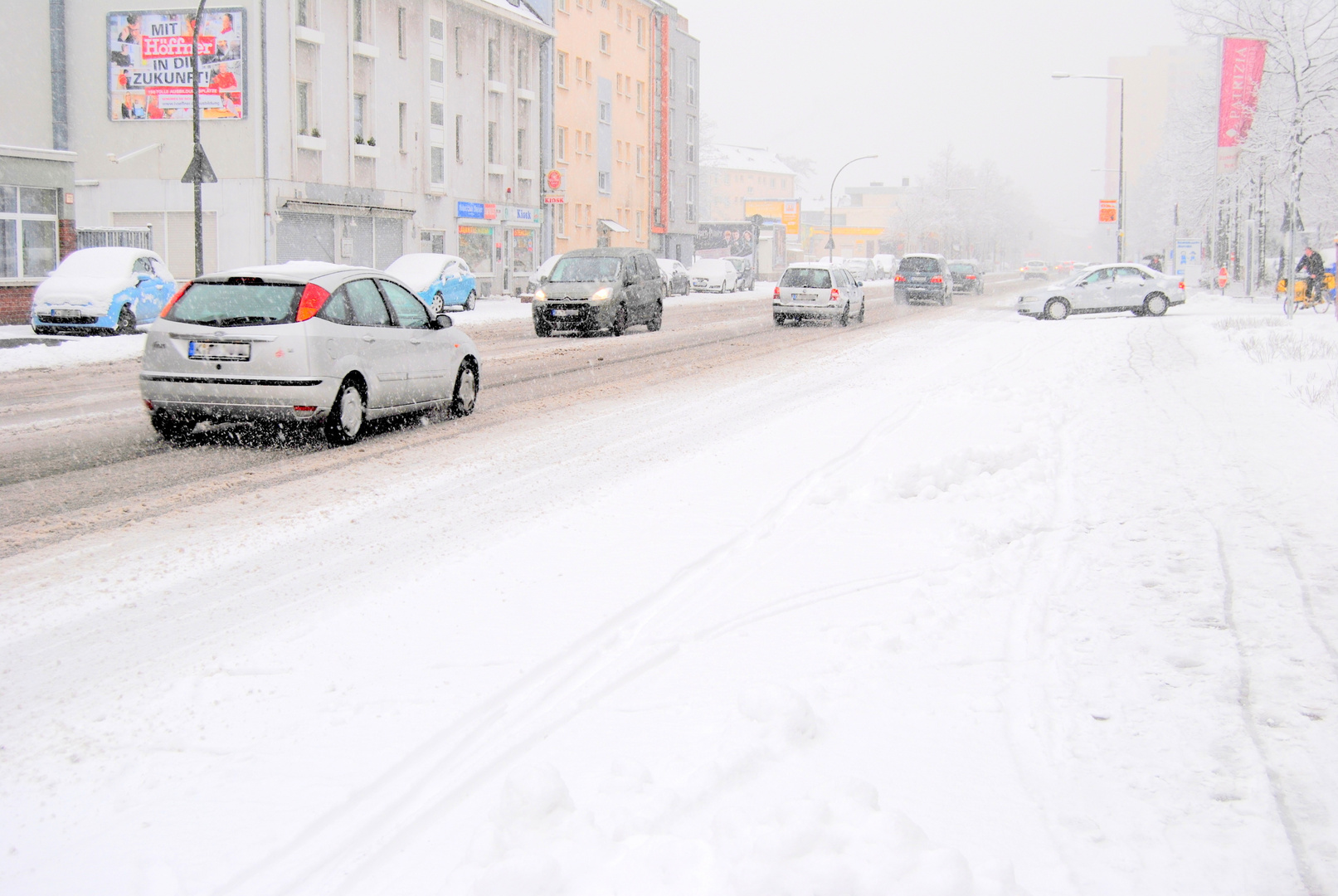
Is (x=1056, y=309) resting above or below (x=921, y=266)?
below

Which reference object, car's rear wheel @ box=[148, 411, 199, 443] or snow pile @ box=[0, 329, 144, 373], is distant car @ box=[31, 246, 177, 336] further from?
car's rear wheel @ box=[148, 411, 199, 443]

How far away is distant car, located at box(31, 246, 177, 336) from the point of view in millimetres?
22672

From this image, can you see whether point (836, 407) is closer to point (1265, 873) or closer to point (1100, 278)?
point (1265, 873)

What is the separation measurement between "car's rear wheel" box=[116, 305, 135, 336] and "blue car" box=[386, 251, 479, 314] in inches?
302

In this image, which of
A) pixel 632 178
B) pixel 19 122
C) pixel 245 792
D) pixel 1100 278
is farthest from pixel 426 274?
pixel 632 178

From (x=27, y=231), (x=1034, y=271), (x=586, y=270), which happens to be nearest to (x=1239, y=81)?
(x=586, y=270)

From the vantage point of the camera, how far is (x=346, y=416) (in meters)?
9.93

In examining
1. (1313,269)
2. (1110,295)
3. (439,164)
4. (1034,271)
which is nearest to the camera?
(1313,269)

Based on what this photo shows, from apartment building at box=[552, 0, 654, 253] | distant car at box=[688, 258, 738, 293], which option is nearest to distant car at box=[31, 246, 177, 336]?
distant car at box=[688, 258, 738, 293]

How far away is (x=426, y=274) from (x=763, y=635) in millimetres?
28363

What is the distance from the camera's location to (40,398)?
43.6 ft

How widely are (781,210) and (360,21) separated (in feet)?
287

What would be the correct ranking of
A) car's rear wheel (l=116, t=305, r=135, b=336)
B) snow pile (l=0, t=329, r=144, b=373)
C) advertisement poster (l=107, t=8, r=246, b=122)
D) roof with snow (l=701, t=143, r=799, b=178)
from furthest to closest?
1. roof with snow (l=701, t=143, r=799, b=178)
2. advertisement poster (l=107, t=8, r=246, b=122)
3. car's rear wheel (l=116, t=305, r=135, b=336)
4. snow pile (l=0, t=329, r=144, b=373)

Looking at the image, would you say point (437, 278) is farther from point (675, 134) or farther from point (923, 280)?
point (675, 134)
